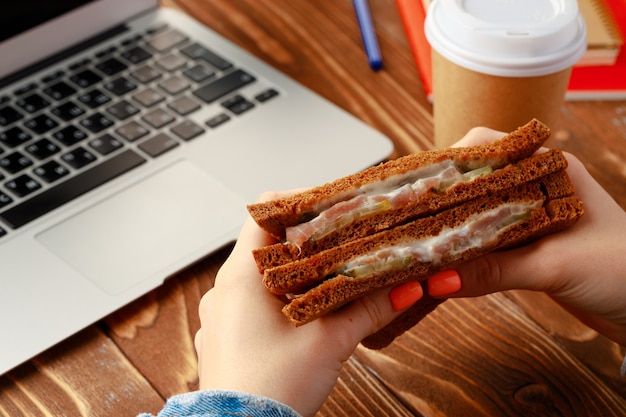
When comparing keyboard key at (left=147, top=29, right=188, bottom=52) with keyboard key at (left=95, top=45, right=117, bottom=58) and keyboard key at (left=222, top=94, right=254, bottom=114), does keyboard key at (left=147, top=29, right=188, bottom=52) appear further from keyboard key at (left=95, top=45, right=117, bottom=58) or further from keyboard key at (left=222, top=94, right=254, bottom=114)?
keyboard key at (left=222, top=94, right=254, bottom=114)

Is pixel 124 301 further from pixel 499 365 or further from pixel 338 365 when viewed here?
pixel 499 365

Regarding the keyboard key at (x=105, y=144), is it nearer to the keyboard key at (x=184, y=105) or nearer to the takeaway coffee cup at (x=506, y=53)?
the keyboard key at (x=184, y=105)

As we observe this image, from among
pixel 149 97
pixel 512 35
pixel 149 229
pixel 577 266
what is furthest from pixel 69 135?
pixel 577 266

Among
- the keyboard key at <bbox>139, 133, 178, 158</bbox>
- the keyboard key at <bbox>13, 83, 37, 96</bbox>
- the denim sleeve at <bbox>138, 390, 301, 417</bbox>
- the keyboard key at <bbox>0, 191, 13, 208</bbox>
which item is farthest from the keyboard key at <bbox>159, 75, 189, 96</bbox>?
the denim sleeve at <bbox>138, 390, 301, 417</bbox>

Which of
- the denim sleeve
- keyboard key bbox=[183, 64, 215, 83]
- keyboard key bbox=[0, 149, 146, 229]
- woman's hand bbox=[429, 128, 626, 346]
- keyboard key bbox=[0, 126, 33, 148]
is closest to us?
the denim sleeve

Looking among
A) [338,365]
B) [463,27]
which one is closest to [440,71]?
[463,27]

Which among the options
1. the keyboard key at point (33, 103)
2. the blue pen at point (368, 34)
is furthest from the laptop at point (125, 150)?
the blue pen at point (368, 34)
